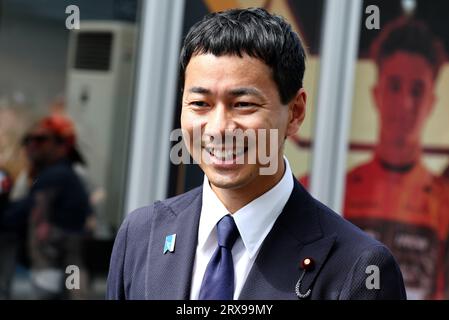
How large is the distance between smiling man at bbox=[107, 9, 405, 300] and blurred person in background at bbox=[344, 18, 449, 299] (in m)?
3.86

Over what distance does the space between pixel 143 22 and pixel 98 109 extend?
57 centimetres

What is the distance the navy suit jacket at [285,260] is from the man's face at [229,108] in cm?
15

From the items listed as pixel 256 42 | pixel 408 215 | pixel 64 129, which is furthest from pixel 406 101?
pixel 256 42

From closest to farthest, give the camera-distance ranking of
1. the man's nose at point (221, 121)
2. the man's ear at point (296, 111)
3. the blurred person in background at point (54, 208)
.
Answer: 1. the man's nose at point (221, 121)
2. the man's ear at point (296, 111)
3. the blurred person in background at point (54, 208)

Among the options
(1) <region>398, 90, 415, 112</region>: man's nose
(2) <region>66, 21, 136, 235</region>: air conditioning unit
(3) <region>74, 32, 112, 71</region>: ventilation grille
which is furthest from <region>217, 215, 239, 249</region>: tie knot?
(1) <region>398, 90, 415, 112</region>: man's nose

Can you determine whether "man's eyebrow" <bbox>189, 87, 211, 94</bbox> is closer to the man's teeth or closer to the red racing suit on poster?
the man's teeth

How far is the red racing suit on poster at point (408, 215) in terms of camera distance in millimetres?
5543

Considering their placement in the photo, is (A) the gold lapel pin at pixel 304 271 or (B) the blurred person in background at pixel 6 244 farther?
(B) the blurred person in background at pixel 6 244

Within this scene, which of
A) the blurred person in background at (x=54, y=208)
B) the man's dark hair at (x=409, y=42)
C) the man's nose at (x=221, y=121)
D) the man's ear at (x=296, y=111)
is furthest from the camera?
the man's dark hair at (x=409, y=42)

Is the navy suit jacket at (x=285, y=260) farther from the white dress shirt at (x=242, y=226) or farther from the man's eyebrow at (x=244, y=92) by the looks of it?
the man's eyebrow at (x=244, y=92)

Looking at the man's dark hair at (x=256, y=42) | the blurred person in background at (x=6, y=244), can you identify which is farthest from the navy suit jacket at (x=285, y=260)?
Answer: the blurred person in background at (x=6, y=244)

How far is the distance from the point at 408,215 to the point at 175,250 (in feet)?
13.2

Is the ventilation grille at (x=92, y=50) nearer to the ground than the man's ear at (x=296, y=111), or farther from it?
farther from it
